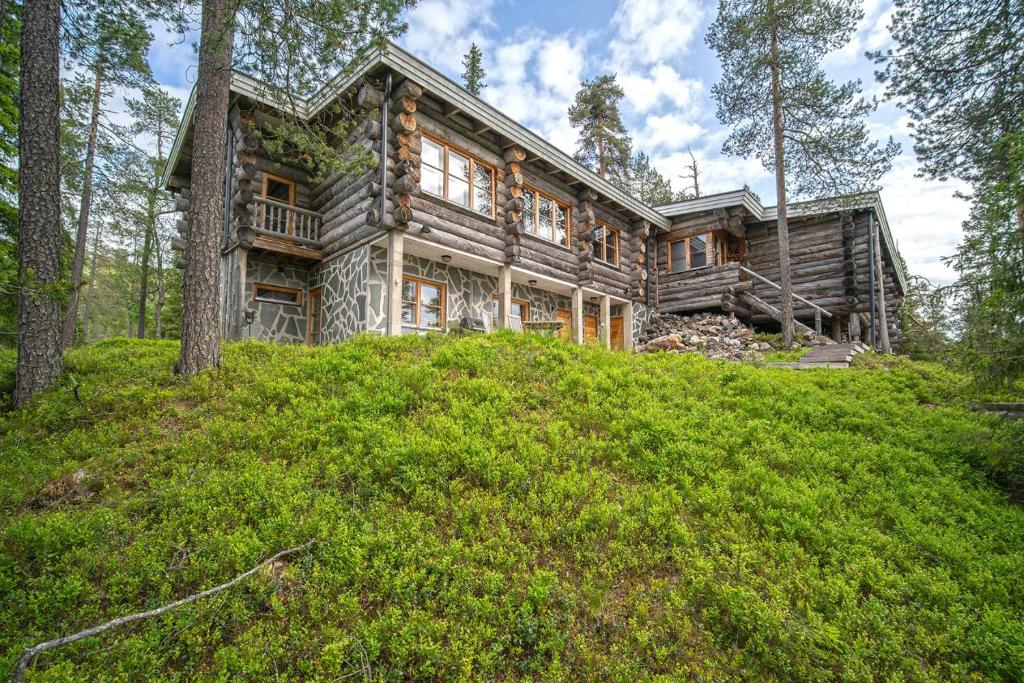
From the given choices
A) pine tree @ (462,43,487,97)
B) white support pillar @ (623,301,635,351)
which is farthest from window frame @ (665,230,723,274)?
pine tree @ (462,43,487,97)

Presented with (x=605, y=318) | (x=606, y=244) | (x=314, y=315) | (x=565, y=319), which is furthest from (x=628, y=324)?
(x=314, y=315)

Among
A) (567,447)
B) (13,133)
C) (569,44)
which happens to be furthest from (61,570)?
(569,44)

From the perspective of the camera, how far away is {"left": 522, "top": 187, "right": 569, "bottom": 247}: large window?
1380 cm

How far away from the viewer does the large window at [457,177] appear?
35.5 ft

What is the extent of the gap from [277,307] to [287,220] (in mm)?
2214

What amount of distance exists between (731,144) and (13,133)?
17.6 m

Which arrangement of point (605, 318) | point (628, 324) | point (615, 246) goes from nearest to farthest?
point (605, 318) < point (615, 246) < point (628, 324)

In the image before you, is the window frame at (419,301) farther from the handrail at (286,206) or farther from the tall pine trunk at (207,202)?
the tall pine trunk at (207,202)

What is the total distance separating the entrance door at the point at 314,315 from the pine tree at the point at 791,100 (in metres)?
13.3

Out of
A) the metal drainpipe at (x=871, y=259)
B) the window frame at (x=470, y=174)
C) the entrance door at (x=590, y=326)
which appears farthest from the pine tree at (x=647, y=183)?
the window frame at (x=470, y=174)

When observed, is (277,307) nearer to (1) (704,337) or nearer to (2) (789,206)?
(1) (704,337)

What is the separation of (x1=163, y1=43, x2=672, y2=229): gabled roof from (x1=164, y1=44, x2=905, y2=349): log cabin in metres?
0.04

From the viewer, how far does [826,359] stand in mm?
10242

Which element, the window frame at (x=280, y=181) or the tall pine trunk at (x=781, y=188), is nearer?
the window frame at (x=280, y=181)
